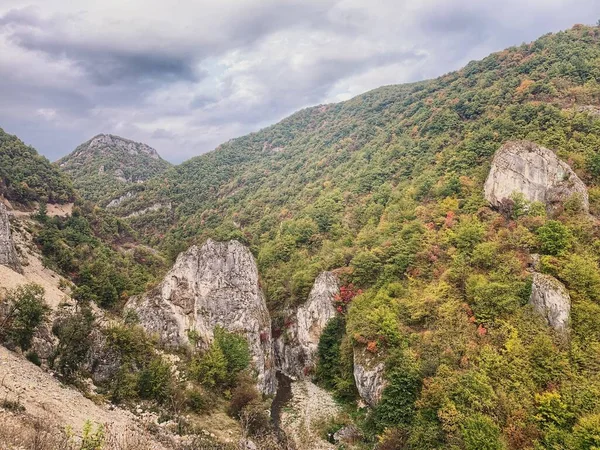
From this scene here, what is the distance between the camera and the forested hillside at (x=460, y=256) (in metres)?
23.0

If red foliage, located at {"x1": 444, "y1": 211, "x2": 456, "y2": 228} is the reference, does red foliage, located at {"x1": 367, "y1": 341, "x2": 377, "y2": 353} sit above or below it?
below

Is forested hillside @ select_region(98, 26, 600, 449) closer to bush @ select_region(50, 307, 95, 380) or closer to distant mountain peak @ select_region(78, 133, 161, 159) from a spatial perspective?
bush @ select_region(50, 307, 95, 380)

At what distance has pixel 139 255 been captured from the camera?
6669 cm

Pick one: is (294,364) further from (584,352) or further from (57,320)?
(584,352)

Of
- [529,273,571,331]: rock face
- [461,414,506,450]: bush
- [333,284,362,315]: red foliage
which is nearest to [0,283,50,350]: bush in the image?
[461,414,506,450]: bush

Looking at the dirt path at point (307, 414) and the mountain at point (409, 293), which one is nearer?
the mountain at point (409, 293)

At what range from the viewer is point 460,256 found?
33406mm

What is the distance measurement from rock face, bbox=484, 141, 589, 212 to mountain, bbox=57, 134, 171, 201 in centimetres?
11923

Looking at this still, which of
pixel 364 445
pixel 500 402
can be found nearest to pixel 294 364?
pixel 364 445

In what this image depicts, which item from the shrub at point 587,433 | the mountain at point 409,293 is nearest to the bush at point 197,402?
the mountain at point 409,293

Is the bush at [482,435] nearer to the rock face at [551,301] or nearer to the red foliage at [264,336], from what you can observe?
the rock face at [551,301]

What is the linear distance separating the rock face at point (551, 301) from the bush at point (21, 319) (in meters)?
37.1

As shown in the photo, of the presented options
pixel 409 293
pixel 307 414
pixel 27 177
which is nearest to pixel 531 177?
pixel 409 293

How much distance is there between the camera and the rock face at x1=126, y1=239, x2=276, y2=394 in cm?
3966
